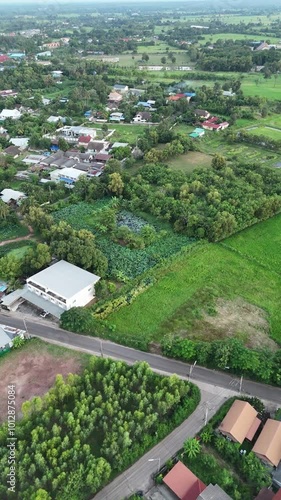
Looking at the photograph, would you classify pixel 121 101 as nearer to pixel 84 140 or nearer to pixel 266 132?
pixel 84 140

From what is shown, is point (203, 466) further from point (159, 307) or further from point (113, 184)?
point (113, 184)

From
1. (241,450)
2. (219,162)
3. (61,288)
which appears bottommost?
(241,450)

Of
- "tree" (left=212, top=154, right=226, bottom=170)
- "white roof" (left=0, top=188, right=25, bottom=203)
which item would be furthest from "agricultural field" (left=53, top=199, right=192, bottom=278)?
"tree" (left=212, top=154, right=226, bottom=170)

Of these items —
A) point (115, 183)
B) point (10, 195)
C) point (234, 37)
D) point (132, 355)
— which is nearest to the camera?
point (132, 355)

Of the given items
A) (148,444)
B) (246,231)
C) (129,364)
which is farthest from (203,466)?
(246,231)

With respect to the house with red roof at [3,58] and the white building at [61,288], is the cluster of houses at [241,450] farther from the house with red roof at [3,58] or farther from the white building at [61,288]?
the house with red roof at [3,58]

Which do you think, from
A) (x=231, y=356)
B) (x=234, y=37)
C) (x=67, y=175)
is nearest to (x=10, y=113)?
(x=67, y=175)
